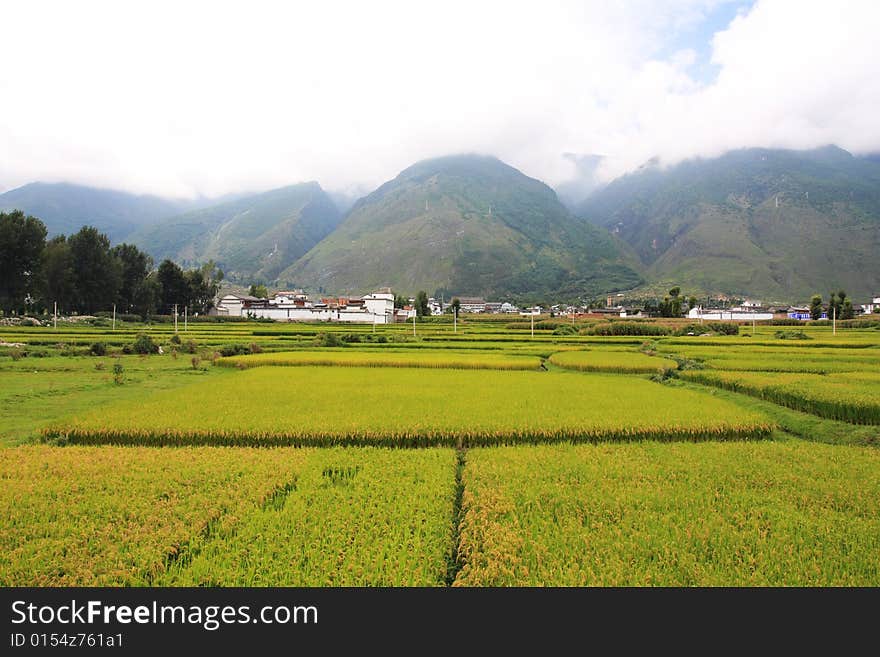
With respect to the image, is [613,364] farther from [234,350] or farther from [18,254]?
[18,254]

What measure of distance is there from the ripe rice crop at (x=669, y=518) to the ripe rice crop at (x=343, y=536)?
0.55m

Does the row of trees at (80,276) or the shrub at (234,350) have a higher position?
the row of trees at (80,276)

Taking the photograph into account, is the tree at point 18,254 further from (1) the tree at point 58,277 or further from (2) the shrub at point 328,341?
(2) the shrub at point 328,341

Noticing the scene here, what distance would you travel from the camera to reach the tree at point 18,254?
60281 mm

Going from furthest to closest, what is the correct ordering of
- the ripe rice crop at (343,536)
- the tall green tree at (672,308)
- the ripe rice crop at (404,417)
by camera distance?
1. the tall green tree at (672,308)
2. the ripe rice crop at (404,417)
3. the ripe rice crop at (343,536)

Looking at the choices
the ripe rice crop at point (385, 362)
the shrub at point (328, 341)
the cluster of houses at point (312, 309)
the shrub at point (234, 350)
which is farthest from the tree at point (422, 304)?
the ripe rice crop at point (385, 362)

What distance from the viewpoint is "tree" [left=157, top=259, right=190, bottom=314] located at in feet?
295

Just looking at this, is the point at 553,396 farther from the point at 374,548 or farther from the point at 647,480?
the point at 374,548

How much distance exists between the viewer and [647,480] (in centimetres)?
944

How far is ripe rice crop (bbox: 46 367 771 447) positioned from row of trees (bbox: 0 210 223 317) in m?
62.4

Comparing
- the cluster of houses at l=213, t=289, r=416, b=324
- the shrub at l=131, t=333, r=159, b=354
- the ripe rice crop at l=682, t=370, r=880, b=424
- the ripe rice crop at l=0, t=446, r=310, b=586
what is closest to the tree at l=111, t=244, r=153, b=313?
the cluster of houses at l=213, t=289, r=416, b=324

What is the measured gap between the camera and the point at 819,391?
1872 centimetres

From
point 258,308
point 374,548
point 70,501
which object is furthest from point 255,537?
point 258,308
